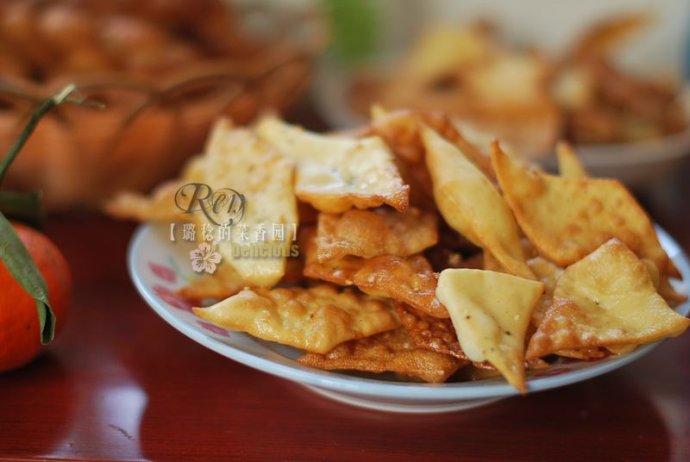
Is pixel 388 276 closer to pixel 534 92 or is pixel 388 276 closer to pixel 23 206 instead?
pixel 23 206

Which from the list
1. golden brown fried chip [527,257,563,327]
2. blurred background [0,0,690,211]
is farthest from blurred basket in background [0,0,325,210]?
golden brown fried chip [527,257,563,327]

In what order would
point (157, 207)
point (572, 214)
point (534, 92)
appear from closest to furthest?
1. point (572, 214)
2. point (157, 207)
3. point (534, 92)

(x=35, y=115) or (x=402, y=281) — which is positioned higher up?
(x=35, y=115)

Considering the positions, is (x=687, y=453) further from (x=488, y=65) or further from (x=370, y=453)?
(x=488, y=65)

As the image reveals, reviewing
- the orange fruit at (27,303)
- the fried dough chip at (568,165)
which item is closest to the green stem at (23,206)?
the orange fruit at (27,303)

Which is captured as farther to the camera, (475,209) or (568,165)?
(568,165)

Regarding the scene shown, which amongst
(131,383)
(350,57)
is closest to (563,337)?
(131,383)

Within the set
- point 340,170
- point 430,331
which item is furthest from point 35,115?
point 430,331
